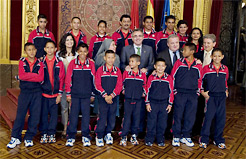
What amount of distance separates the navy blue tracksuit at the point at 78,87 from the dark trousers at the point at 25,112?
42cm

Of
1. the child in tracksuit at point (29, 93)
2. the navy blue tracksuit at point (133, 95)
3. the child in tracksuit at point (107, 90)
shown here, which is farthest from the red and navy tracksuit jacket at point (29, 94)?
the navy blue tracksuit at point (133, 95)

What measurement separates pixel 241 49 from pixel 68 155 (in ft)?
28.4

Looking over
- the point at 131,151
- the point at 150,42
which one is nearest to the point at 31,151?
the point at 131,151

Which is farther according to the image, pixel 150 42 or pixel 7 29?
pixel 7 29

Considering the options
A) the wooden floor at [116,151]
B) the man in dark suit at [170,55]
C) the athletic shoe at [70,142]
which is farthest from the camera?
the man in dark suit at [170,55]

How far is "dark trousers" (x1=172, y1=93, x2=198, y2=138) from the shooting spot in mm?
3240

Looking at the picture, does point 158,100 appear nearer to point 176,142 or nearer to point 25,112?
point 176,142

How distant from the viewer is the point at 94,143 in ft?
10.5

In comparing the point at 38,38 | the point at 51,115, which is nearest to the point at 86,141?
the point at 51,115

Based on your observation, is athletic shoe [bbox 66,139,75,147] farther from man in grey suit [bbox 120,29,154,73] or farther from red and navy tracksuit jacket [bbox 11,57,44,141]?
man in grey suit [bbox 120,29,154,73]

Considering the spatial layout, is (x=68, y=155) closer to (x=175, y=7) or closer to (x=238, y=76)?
(x=175, y=7)

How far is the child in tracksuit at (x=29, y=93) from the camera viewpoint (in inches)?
116

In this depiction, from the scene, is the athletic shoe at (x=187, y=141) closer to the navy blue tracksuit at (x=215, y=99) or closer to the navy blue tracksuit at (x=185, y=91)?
the navy blue tracksuit at (x=185, y=91)

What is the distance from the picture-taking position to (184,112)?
3338 millimetres
